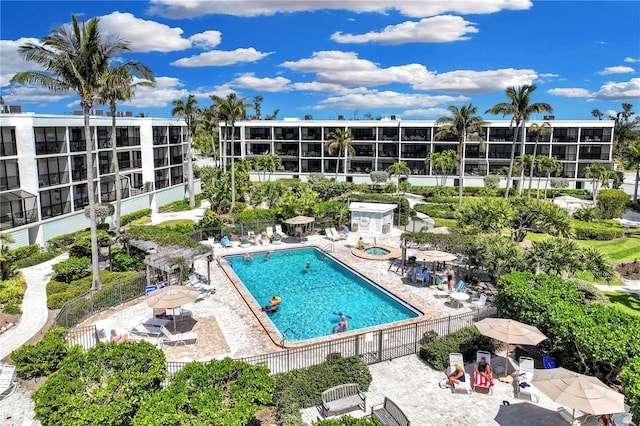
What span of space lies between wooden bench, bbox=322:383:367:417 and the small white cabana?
82.2 feet

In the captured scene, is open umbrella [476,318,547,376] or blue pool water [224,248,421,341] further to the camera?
blue pool water [224,248,421,341]

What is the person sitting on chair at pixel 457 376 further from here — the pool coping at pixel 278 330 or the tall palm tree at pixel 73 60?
the tall palm tree at pixel 73 60

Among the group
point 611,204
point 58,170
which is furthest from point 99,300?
point 611,204

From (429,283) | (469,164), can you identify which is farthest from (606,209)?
(429,283)

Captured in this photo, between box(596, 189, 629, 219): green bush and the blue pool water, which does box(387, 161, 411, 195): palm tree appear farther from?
the blue pool water

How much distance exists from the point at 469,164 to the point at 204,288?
186ft

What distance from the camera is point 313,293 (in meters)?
26.8

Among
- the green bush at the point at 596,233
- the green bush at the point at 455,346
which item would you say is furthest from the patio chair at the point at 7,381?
the green bush at the point at 596,233

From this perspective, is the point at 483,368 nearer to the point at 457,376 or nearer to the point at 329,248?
the point at 457,376

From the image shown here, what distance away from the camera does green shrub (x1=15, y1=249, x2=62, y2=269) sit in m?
30.5

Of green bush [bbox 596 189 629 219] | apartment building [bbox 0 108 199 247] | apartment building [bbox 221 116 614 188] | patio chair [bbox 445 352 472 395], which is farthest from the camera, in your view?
apartment building [bbox 221 116 614 188]

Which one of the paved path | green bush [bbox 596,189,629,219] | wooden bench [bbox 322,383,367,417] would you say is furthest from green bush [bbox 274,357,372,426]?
green bush [bbox 596,189,629,219]

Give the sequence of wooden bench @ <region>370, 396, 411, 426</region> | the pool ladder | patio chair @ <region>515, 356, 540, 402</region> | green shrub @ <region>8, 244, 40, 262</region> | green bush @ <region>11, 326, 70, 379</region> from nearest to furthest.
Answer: wooden bench @ <region>370, 396, 411, 426</region>, patio chair @ <region>515, 356, 540, 402</region>, green bush @ <region>11, 326, 70, 379</region>, green shrub @ <region>8, 244, 40, 262</region>, the pool ladder

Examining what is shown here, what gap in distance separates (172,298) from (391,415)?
11.0 m
